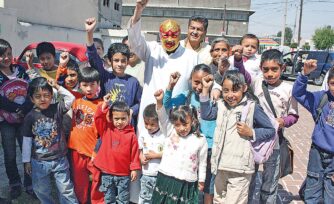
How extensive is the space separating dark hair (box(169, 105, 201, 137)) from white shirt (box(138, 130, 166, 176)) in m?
0.28

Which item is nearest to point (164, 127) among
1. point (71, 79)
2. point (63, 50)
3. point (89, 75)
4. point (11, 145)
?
point (89, 75)

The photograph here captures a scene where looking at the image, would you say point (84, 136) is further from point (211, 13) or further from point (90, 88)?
point (211, 13)

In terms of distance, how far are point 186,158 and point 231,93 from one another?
2.22 ft

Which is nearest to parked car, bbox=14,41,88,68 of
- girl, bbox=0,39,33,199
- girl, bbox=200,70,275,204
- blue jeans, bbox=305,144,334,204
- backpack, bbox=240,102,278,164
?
→ girl, bbox=0,39,33,199

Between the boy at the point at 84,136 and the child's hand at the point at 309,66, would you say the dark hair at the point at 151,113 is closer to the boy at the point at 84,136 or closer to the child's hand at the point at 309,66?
the boy at the point at 84,136

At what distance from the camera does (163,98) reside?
2902 mm

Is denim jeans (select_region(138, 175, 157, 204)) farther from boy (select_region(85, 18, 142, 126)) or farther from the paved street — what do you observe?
the paved street

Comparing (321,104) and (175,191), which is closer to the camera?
(175,191)

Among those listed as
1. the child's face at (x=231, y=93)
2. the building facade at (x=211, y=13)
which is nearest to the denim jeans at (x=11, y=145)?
the child's face at (x=231, y=93)

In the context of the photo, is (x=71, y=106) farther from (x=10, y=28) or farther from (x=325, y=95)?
(x=10, y=28)

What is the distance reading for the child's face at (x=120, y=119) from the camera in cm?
293

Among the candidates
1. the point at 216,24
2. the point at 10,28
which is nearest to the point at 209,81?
the point at 10,28

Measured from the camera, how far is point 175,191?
111 inches

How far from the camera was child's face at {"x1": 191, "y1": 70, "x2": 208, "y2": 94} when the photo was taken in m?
2.95
